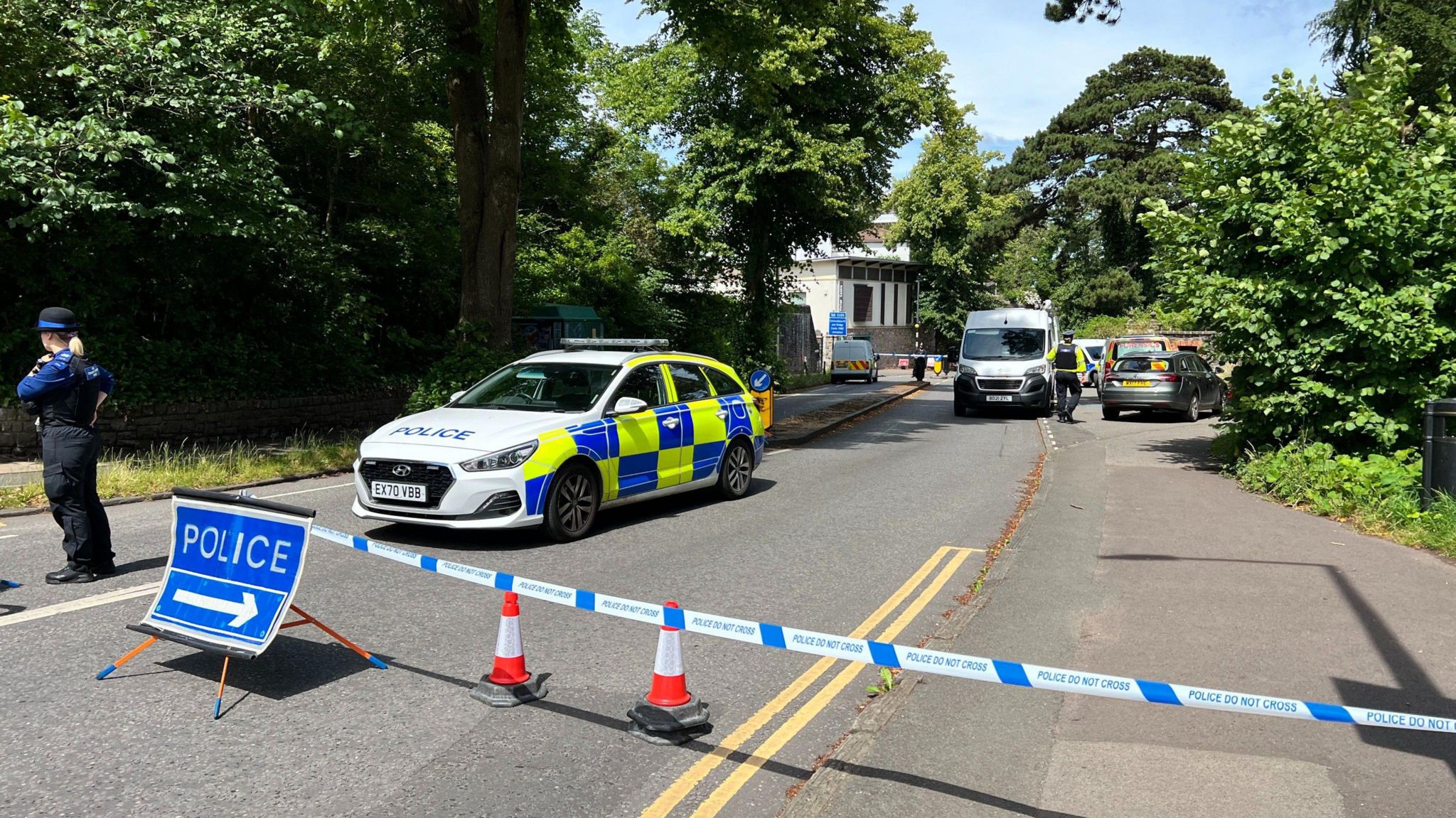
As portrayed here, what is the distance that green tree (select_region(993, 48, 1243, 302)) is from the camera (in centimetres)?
5338

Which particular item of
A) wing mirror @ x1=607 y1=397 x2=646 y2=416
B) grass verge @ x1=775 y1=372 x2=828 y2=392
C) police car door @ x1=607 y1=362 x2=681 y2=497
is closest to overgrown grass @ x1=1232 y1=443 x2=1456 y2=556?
police car door @ x1=607 y1=362 x2=681 y2=497

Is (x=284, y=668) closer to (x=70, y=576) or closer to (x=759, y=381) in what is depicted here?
(x=70, y=576)

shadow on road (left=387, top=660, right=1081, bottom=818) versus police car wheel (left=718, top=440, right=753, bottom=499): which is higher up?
police car wheel (left=718, top=440, right=753, bottom=499)

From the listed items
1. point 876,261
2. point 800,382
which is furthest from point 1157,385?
point 876,261

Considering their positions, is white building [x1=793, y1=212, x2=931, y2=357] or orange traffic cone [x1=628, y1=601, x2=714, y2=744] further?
white building [x1=793, y1=212, x2=931, y2=357]

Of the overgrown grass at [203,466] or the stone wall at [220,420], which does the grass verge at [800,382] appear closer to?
the stone wall at [220,420]

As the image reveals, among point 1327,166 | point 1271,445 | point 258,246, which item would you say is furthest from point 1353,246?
point 258,246

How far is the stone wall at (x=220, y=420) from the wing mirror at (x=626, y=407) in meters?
7.53

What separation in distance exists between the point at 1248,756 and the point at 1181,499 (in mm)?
7418

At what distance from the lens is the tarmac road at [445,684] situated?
3967mm

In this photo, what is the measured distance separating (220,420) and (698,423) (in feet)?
28.1

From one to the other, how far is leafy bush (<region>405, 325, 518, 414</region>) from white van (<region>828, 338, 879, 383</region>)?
94.3 ft

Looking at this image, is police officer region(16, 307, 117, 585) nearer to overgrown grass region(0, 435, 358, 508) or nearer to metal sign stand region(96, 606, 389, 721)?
metal sign stand region(96, 606, 389, 721)

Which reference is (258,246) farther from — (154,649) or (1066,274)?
(1066,274)
